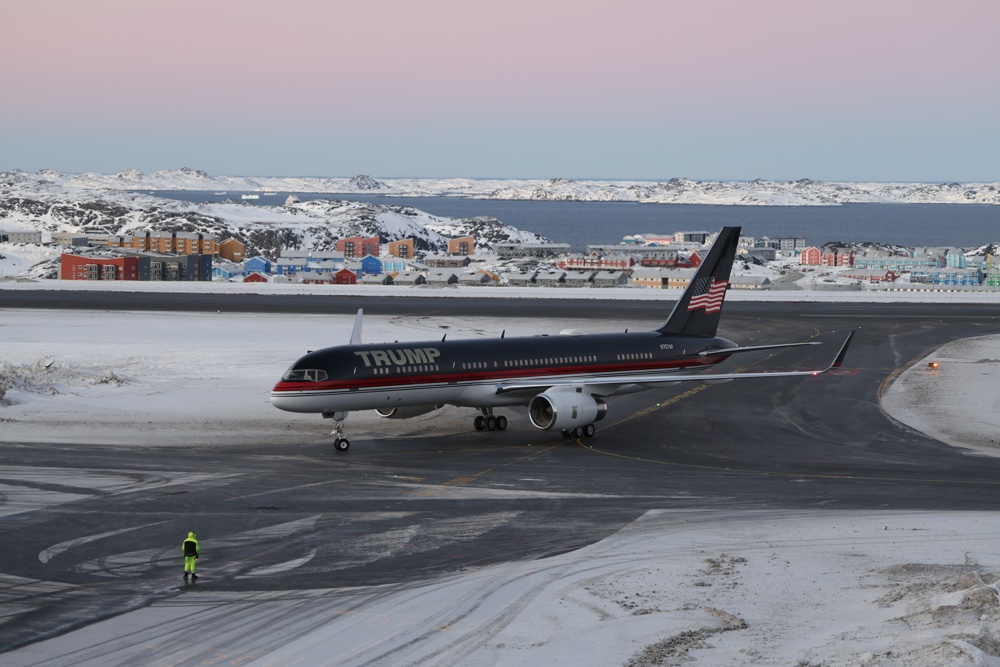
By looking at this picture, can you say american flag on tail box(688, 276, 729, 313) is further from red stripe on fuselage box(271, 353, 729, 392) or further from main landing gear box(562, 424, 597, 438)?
main landing gear box(562, 424, 597, 438)

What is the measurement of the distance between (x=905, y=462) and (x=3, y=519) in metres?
32.9

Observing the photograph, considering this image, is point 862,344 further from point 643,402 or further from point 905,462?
point 905,462

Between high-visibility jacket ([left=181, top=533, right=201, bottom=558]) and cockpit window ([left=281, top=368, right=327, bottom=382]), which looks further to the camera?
cockpit window ([left=281, top=368, right=327, bottom=382])

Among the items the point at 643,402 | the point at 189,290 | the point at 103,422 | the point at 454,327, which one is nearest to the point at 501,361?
the point at 643,402

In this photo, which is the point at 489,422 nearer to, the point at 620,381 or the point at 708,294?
the point at 620,381

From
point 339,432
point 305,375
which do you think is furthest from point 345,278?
point 305,375

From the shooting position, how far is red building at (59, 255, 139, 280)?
188m

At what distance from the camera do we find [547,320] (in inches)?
3930

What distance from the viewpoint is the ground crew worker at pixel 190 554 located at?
1099 inches

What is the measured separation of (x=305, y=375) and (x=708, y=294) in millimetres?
23246

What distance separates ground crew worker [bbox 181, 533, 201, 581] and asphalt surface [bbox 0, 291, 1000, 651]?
1.39ft

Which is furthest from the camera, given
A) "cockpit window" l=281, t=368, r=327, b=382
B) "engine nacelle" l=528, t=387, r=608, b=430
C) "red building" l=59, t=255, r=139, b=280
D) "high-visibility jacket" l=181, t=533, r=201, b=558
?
"red building" l=59, t=255, r=139, b=280

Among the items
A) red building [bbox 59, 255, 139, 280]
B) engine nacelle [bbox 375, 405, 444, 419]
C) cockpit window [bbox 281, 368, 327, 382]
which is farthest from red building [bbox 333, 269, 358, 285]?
cockpit window [bbox 281, 368, 327, 382]

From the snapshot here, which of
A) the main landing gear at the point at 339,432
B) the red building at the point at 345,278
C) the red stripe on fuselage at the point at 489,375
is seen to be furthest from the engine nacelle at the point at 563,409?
the red building at the point at 345,278
